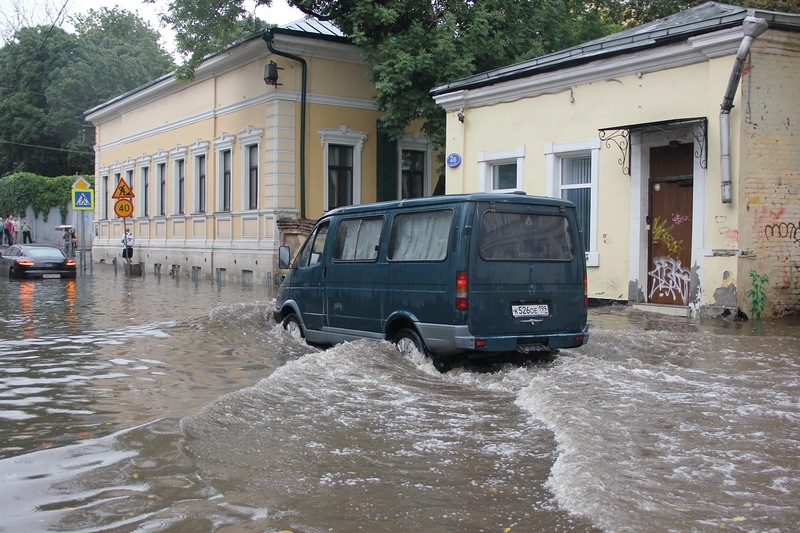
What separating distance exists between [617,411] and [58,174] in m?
58.3

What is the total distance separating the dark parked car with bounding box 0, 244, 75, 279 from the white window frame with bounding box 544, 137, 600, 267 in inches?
664

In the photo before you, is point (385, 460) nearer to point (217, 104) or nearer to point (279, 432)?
point (279, 432)

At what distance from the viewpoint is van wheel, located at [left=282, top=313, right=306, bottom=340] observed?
11344mm

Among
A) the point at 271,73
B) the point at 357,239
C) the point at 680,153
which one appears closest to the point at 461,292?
the point at 357,239

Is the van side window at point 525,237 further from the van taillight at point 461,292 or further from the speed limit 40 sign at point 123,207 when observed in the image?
the speed limit 40 sign at point 123,207

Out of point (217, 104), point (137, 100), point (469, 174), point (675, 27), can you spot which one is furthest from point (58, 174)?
point (675, 27)

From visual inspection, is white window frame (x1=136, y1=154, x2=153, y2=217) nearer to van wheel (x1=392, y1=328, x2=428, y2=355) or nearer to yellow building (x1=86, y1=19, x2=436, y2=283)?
yellow building (x1=86, y1=19, x2=436, y2=283)

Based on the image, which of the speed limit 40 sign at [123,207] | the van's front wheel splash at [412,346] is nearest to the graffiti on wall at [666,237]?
the van's front wheel splash at [412,346]

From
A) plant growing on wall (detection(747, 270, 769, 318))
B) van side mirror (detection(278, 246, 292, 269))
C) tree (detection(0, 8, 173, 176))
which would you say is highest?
tree (detection(0, 8, 173, 176))

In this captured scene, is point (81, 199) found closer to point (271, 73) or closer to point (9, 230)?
point (271, 73)

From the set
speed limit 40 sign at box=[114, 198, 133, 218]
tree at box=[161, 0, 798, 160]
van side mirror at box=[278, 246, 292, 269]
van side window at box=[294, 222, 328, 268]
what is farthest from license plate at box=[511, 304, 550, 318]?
speed limit 40 sign at box=[114, 198, 133, 218]

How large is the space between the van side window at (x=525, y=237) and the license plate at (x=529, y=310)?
50cm

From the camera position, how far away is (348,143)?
26656mm

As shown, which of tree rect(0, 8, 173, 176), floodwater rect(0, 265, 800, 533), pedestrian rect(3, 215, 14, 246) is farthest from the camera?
tree rect(0, 8, 173, 176)
